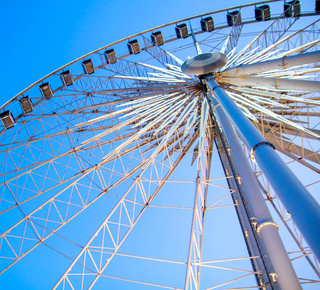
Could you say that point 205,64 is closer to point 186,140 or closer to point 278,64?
point 278,64

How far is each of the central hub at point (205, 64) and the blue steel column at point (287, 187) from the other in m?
5.60

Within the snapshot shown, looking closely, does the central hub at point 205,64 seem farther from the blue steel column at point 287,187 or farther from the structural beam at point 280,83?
the blue steel column at point 287,187

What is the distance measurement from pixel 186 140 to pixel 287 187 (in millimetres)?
15493

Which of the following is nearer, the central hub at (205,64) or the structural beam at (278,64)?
the structural beam at (278,64)

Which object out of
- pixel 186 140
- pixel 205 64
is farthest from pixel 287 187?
pixel 186 140

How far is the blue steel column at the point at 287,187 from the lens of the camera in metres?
4.70

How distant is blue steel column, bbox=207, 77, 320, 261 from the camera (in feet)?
15.4

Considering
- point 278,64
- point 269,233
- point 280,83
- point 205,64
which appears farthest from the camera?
point 205,64

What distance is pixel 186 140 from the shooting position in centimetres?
2097

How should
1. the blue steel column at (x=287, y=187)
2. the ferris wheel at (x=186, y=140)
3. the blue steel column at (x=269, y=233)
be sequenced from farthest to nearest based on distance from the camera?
the ferris wheel at (x=186, y=140) → the blue steel column at (x=269, y=233) → the blue steel column at (x=287, y=187)

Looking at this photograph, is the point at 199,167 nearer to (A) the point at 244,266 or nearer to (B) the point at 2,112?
(B) the point at 2,112

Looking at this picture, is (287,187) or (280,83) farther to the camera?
(280,83)

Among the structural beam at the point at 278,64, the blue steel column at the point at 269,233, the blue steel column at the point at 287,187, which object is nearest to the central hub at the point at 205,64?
the structural beam at the point at 278,64

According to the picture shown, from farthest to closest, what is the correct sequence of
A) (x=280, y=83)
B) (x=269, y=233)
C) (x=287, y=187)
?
(x=280, y=83)
(x=269, y=233)
(x=287, y=187)
